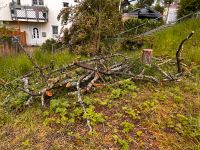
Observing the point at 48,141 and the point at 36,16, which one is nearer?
the point at 48,141

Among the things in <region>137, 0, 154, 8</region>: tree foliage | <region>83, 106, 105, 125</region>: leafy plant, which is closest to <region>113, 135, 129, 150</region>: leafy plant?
<region>83, 106, 105, 125</region>: leafy plant

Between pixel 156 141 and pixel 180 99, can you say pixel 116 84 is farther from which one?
pixel 156 141

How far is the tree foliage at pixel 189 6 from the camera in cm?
1055

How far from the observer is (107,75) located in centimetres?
334

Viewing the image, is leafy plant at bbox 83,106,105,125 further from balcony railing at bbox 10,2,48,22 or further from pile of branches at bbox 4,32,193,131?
balcony railing at bbox 10,2,48,22

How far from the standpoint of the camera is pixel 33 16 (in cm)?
1819

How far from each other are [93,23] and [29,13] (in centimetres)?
1289

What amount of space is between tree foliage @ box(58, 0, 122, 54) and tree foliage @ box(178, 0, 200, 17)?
5.25 metres

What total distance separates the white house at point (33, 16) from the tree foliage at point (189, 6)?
9.53 meters

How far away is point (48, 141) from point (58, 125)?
24 centimetres

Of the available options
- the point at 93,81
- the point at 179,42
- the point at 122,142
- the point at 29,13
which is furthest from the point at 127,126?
the point at 29,13

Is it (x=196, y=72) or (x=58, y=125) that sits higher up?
(x=196, y=72)

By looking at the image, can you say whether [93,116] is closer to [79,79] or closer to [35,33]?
[79,79]

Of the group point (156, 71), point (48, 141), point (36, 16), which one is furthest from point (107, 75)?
point (36, 16)
